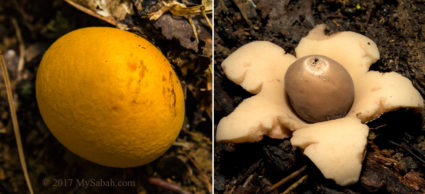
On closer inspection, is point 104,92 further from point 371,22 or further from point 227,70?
point 371,22

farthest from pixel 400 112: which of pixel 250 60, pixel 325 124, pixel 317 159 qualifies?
pixel 250 60

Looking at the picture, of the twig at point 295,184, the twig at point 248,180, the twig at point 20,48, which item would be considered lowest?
the twig at point 248,180

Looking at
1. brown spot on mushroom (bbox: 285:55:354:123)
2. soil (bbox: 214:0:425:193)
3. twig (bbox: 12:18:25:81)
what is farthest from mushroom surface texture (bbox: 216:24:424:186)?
twig (bbox: 12:18:25:81)

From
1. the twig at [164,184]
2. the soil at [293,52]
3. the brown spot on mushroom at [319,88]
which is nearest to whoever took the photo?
the brown spot on mushroom at [319,88]

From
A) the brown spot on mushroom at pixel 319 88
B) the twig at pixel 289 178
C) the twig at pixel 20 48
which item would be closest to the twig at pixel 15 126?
the twig at pixel 20 48

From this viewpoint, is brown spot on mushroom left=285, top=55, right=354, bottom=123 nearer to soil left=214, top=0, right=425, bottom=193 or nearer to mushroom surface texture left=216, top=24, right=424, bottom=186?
mushroom surface texture left=216, top=24, right=424, bottom=186

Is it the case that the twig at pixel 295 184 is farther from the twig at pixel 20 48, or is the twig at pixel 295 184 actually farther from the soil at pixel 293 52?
the twig at pixel 20 48
